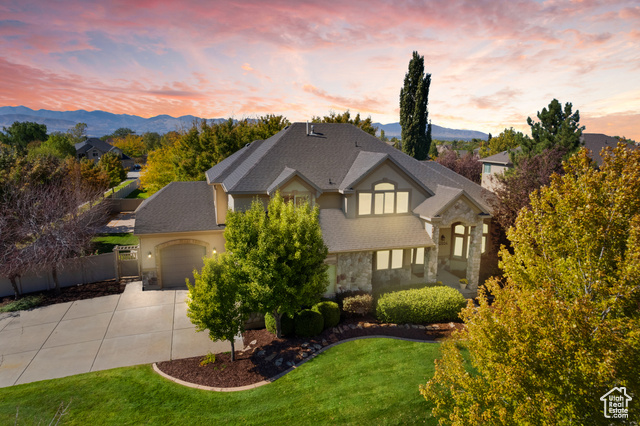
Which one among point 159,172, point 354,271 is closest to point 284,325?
point 354,271

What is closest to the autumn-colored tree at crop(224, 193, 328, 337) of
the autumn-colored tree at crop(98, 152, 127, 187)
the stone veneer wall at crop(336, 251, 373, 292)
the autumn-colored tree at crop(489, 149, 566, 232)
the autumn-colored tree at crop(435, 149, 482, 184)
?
the stone veneer wall at crop(336, 251, 373, 292)

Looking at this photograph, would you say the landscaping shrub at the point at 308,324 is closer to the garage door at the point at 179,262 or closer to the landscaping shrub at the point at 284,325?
the landscaping shrub at the point at 284,325

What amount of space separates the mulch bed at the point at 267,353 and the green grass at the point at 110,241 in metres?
19.2

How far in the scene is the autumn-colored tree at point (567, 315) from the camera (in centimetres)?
550

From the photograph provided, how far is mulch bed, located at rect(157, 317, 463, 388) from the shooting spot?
13.0 metres

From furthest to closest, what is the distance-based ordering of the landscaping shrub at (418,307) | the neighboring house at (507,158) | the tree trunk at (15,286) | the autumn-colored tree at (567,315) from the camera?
the neighboring house at (507,158) < the tree trunk at (15,286) < the landscaping shrub at (418,307) < the autumn-colored tree at (567,315)

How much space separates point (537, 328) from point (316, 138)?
20488 mm

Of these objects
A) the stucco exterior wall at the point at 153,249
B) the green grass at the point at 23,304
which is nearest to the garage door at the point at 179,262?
the stucco exterior wall at the point at 153,249

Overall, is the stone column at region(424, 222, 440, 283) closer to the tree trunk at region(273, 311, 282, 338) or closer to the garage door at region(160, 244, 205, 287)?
the tree trunk at region(273, 311, 282, 338)

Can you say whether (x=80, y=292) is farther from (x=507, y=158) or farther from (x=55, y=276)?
(x=507, y=158)

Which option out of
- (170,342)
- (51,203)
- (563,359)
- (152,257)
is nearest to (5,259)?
(51,203)

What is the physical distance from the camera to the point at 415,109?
49.0 meters

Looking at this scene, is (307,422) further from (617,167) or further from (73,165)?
(73,165)

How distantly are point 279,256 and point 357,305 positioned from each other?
5763mm
